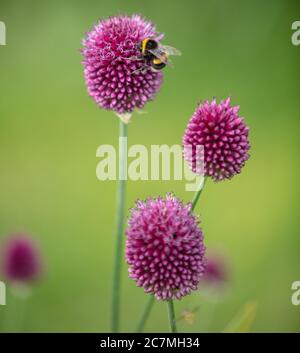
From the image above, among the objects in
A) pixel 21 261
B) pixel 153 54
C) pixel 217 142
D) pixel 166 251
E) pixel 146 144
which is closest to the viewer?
pixel 166 251

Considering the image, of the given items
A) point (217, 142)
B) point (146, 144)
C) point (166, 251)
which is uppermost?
point (146, 144)

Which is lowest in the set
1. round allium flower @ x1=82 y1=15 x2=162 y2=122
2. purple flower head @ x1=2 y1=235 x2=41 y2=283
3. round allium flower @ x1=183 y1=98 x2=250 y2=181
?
purple flower head @ x1=2 y1=235 x2=41 y2=283

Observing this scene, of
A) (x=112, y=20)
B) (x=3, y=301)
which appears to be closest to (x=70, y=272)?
(x=3, y=301)

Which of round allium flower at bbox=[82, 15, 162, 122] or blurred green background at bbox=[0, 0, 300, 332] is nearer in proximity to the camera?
round allium flower at bbox=[82, 15, 162, 122]

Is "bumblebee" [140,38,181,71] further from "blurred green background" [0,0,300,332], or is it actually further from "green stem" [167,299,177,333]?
"blurred green background" [0,0,300,332]

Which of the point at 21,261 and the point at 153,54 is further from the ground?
the point at 153,54

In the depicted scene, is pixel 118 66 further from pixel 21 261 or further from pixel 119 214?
pixel 21 261

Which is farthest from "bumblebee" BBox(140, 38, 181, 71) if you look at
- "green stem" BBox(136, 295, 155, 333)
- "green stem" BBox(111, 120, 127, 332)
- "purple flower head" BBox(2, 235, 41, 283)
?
"purple flower head" BBox(2, 235, 41, 283)

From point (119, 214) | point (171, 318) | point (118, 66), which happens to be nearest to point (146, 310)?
point (171, 318)
